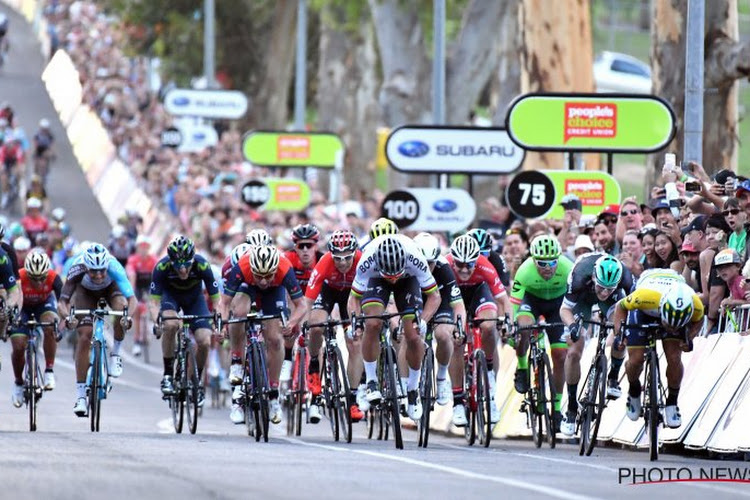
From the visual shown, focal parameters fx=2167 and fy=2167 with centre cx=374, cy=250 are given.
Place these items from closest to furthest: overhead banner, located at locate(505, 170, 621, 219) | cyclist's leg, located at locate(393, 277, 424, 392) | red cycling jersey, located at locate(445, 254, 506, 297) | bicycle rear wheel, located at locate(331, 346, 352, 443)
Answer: cyclist's leg, located at locate(393, 277, 424, 392) → bicycle rear wheel, located at locate(331, 346, 352, 443) → red cycling jersey, located at locate(445, 254, 506, 297) → overhead banner, located at locate(505, 170, 621, 219)

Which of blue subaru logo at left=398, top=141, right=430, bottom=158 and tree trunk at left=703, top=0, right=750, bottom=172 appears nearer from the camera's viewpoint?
tree trunk at left=703, top=0, right=750, bottom=172

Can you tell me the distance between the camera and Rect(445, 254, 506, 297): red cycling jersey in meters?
19.1

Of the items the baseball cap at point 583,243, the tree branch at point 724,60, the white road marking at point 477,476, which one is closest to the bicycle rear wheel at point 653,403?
the white road marking at point 477,476

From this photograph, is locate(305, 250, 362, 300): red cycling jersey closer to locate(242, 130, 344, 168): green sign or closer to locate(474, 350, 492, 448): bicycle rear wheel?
locate(474, 350, 492, 448): bicycle rear wheel

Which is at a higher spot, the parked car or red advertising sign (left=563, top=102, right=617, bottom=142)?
the parked car

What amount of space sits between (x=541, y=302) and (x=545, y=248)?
78cm

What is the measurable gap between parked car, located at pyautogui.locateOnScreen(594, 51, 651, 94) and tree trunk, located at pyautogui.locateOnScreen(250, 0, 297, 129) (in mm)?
11167

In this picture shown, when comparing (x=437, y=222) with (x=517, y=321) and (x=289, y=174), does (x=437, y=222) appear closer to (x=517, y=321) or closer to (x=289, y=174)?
(x=517, y=321)

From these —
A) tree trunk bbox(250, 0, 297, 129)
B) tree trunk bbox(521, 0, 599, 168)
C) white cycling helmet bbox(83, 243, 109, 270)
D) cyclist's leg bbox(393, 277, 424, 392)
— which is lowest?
cyclist's leg bbox(393, 277, 424, 392)

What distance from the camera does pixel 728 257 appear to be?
57.2 feet

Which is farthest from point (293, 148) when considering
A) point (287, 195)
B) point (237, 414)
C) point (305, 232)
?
point (237, 414)

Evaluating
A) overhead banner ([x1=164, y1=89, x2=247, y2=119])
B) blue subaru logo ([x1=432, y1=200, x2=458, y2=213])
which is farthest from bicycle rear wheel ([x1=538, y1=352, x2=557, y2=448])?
overhead banner ([x1=164, y1=89, x2=247, y2=119])

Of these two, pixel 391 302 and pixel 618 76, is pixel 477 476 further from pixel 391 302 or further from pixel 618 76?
pixel 618 76

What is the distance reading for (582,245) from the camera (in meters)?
20.4
